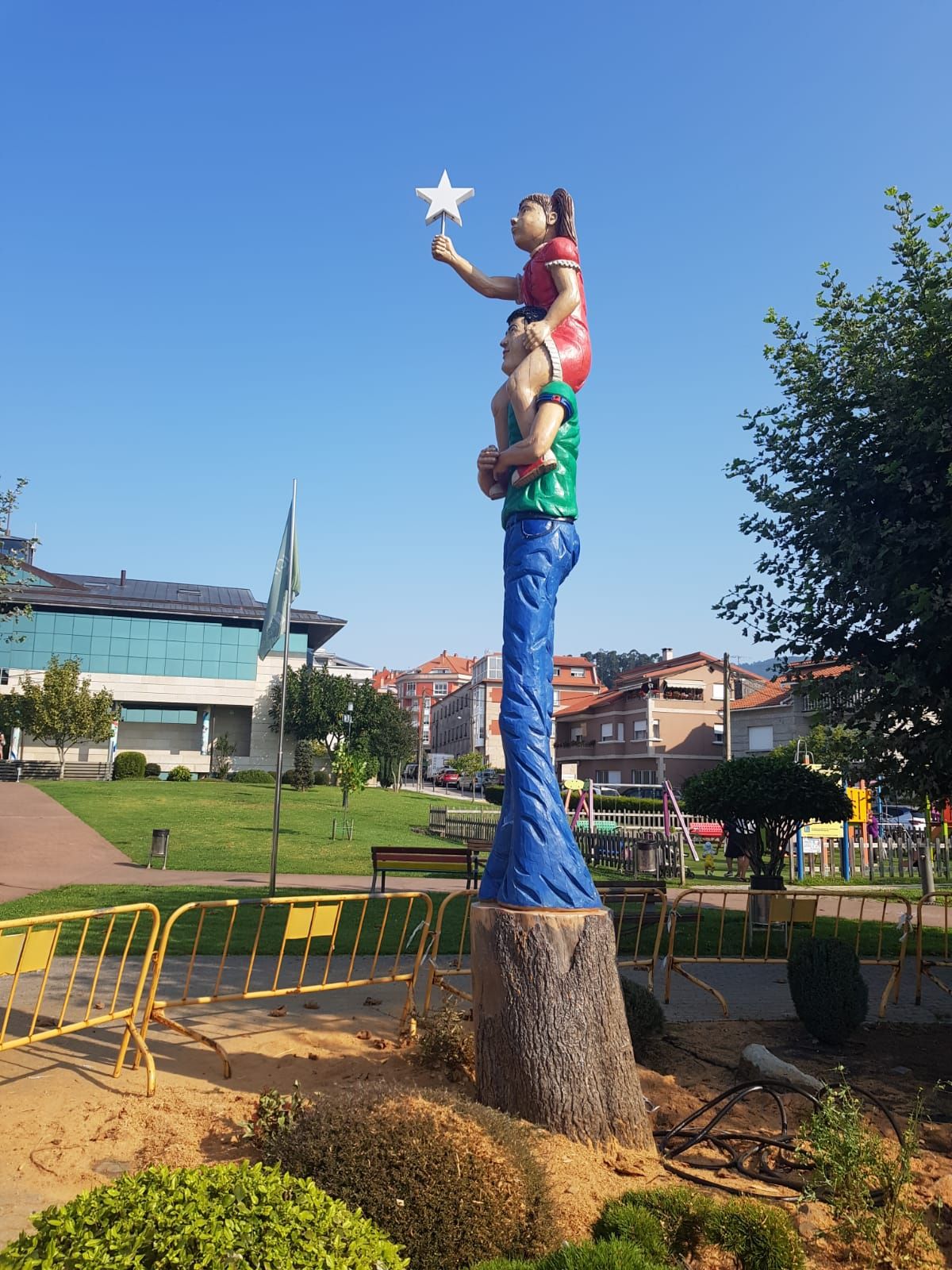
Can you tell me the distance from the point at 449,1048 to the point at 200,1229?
11.6ft

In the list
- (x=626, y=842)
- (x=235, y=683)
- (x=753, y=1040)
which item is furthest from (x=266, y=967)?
(x=235, y=683)

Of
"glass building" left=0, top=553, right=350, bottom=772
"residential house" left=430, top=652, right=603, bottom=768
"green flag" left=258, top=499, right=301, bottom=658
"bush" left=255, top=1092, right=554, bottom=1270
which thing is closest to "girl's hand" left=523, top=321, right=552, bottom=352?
"bush" left=255, top=1092, right=554, bottom=1270

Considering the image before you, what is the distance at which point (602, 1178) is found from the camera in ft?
13.5

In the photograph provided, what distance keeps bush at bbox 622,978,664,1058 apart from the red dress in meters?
4.06

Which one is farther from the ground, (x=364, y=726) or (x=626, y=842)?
(x=364, y=726)

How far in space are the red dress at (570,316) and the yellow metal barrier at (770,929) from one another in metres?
4.37

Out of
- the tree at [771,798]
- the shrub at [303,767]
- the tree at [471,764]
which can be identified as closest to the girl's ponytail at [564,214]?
the tree at [771,798]

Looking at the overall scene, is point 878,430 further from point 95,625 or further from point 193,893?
point 95,625

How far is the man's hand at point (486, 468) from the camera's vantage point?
5.87m

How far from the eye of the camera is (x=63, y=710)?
4369cm

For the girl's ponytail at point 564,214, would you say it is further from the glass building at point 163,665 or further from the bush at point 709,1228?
the glass building at point 163,665

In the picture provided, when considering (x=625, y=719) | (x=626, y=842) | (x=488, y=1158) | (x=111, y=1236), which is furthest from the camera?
(x=625, y=719)

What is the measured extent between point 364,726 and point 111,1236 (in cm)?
5112

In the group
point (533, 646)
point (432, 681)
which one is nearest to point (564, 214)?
point (533, 646)
